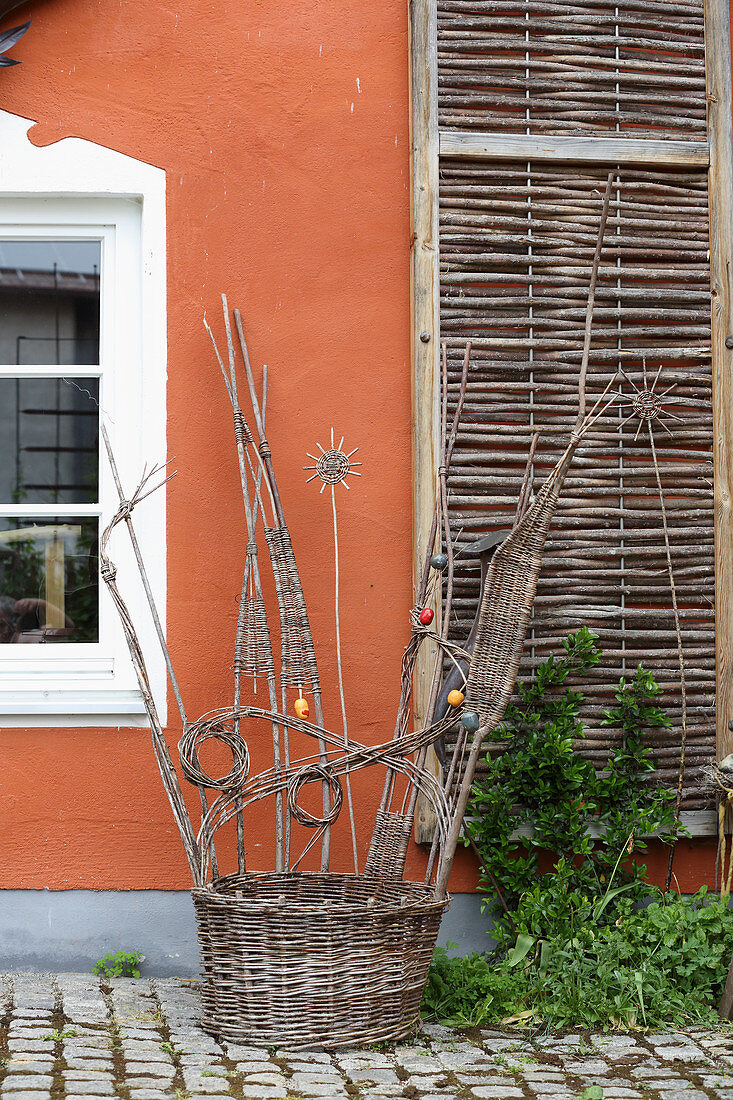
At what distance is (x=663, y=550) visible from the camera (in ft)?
13.3

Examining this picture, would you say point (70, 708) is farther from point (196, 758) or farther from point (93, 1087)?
point (93, 1087)

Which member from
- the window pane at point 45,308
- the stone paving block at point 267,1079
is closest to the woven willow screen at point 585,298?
the window pane at point 45,308

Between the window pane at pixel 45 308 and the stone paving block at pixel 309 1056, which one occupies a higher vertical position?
the window pane at pixel 45 308

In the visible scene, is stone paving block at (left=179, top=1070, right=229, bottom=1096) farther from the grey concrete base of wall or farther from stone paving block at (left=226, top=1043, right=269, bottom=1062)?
the grey concrete base of wall

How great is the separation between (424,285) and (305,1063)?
2.55 metres

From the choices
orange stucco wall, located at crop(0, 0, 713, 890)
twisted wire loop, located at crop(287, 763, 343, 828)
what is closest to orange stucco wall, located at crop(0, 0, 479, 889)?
orange stucco wall, located at crop(0, 0, 713, 890)

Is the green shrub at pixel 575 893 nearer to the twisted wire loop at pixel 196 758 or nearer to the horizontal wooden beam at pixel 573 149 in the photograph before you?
the twisted wire loop at pixel 196 758

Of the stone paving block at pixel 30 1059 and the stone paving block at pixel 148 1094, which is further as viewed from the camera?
the stone paving block at pixel 30 1059

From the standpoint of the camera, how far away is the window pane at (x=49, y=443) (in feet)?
13.2

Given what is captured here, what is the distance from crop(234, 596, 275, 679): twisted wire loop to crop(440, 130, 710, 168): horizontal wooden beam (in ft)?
5.83

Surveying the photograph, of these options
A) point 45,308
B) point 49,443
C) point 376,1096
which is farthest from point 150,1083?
point 45,308

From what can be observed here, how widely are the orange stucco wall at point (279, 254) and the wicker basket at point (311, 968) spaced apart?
2.46 ft

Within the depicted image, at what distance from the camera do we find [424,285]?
3.96m

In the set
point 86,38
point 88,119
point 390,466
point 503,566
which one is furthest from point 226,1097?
point 86,38
